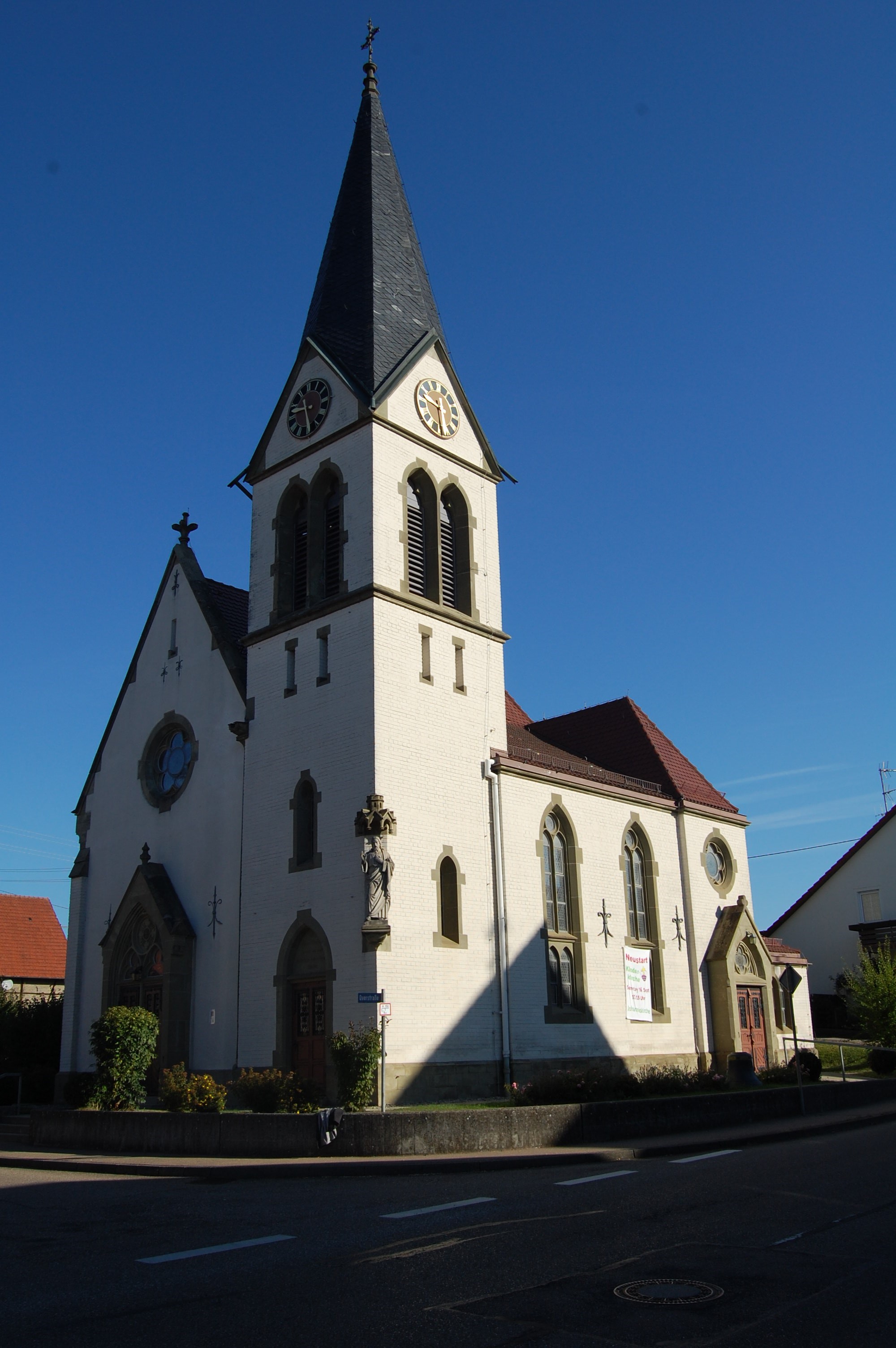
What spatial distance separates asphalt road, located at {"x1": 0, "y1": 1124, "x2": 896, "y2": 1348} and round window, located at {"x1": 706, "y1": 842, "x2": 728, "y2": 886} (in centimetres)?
1893

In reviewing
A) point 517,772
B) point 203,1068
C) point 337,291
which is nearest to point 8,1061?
point 203,1068

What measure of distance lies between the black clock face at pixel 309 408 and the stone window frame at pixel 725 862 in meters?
16.2

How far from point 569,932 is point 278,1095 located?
962 cm

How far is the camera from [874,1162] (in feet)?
46.1

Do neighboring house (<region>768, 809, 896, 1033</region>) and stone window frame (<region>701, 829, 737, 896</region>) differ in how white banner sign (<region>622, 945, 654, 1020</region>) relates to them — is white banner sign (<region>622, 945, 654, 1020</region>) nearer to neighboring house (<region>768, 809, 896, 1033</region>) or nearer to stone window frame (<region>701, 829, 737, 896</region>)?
stone window frame (<region>701, 829, 737, 896</region>)

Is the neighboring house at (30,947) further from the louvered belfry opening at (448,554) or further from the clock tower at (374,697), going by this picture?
the louvered belfry opening at (448,554)

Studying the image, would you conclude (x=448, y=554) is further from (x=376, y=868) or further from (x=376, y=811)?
(x=376, y=868)

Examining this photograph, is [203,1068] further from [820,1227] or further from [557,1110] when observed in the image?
[820,1227]

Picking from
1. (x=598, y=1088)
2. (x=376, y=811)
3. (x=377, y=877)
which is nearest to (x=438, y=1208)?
(x=598, y=1088)

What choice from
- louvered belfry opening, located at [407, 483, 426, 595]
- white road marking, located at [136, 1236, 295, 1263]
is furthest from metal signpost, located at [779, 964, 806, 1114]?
white road marking, located at [136, 1236, 295, 1263]

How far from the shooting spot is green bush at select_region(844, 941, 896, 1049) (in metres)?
32.3

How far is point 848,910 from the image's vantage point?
44.4 m

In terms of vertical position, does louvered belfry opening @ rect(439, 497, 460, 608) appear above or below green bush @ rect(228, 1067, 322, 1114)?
above

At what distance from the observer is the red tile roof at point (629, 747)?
32594mm
